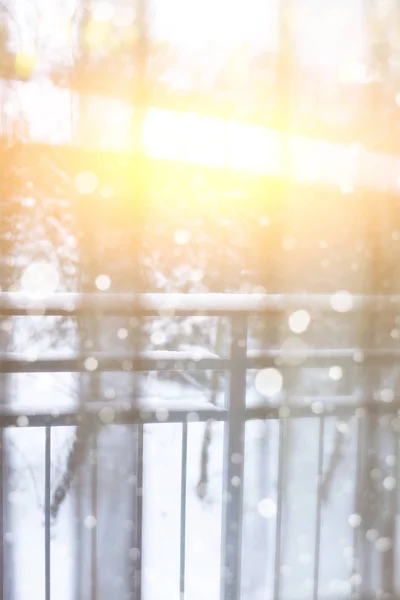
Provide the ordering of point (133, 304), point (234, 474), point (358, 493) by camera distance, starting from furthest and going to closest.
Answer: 1. point (358, 493)
2. point (234, 474)
3. point (133, 304)

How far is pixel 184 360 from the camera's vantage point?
1.25 metres

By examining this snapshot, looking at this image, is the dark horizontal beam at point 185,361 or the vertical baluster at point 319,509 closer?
the dark horizontal beam at point 185,361

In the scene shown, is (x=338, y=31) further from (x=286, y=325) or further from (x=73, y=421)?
(x=73, y=421)

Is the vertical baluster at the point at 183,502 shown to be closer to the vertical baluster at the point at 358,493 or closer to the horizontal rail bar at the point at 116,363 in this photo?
the horizontal rail bar at the point at 116,363

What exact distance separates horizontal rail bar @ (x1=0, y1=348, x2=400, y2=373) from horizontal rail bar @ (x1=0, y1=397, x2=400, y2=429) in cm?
10

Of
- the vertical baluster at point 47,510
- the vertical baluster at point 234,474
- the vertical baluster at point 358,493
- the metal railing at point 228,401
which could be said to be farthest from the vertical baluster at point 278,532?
the vertical baluster at point 47,510

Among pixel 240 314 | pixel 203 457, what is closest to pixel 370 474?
pixel 203 457

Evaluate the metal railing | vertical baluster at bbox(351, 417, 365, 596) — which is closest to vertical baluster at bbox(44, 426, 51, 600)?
the metal railing

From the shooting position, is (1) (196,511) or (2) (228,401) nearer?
(2) (228,401)

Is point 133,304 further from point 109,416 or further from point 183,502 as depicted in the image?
point 183,502

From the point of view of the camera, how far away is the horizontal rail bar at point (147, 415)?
48.9 inches

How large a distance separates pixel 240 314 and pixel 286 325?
24 cm

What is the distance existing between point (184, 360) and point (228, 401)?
0.15 metres

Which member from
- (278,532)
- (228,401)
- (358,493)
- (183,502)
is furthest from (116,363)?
(358,493)
